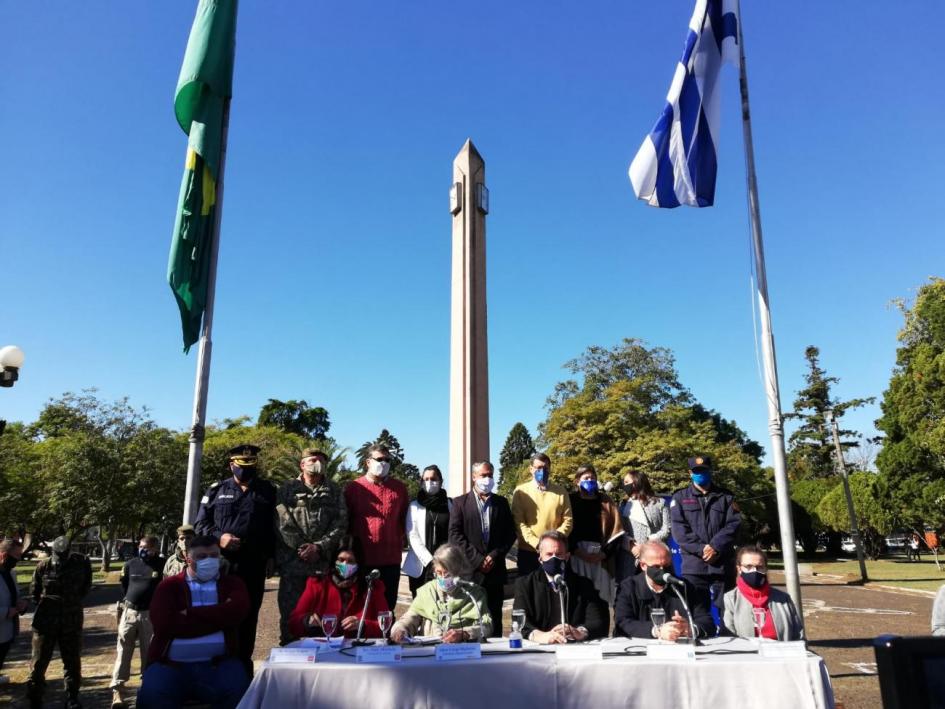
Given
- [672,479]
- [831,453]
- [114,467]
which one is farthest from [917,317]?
[114,467]

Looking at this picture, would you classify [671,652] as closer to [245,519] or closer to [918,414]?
[245,519]

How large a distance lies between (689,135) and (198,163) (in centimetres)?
545

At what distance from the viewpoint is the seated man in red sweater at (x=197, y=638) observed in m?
3.74

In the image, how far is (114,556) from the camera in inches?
2052

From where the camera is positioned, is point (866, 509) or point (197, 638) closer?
point (197, 638)

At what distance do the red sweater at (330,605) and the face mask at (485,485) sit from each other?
1554mm

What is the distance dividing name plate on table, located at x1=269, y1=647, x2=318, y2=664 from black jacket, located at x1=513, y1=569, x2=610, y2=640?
150 centimetres

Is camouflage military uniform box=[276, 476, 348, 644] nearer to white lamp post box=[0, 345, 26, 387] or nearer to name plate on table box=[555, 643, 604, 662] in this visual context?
name plate on table box=[555, 643, 604, 662]

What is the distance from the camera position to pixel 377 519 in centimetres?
577

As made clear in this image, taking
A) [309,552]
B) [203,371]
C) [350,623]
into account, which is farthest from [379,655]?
[203,371]

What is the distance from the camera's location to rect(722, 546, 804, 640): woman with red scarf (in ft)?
13.2

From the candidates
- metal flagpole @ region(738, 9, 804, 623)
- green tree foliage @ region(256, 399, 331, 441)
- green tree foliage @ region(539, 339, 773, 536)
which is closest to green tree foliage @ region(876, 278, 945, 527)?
green tree foliage @ region(539, 339, 773, 536)

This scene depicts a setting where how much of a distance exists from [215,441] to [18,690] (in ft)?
115

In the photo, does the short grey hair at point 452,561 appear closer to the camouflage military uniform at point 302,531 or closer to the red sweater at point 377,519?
the camouflage military uniform at point 302,531
